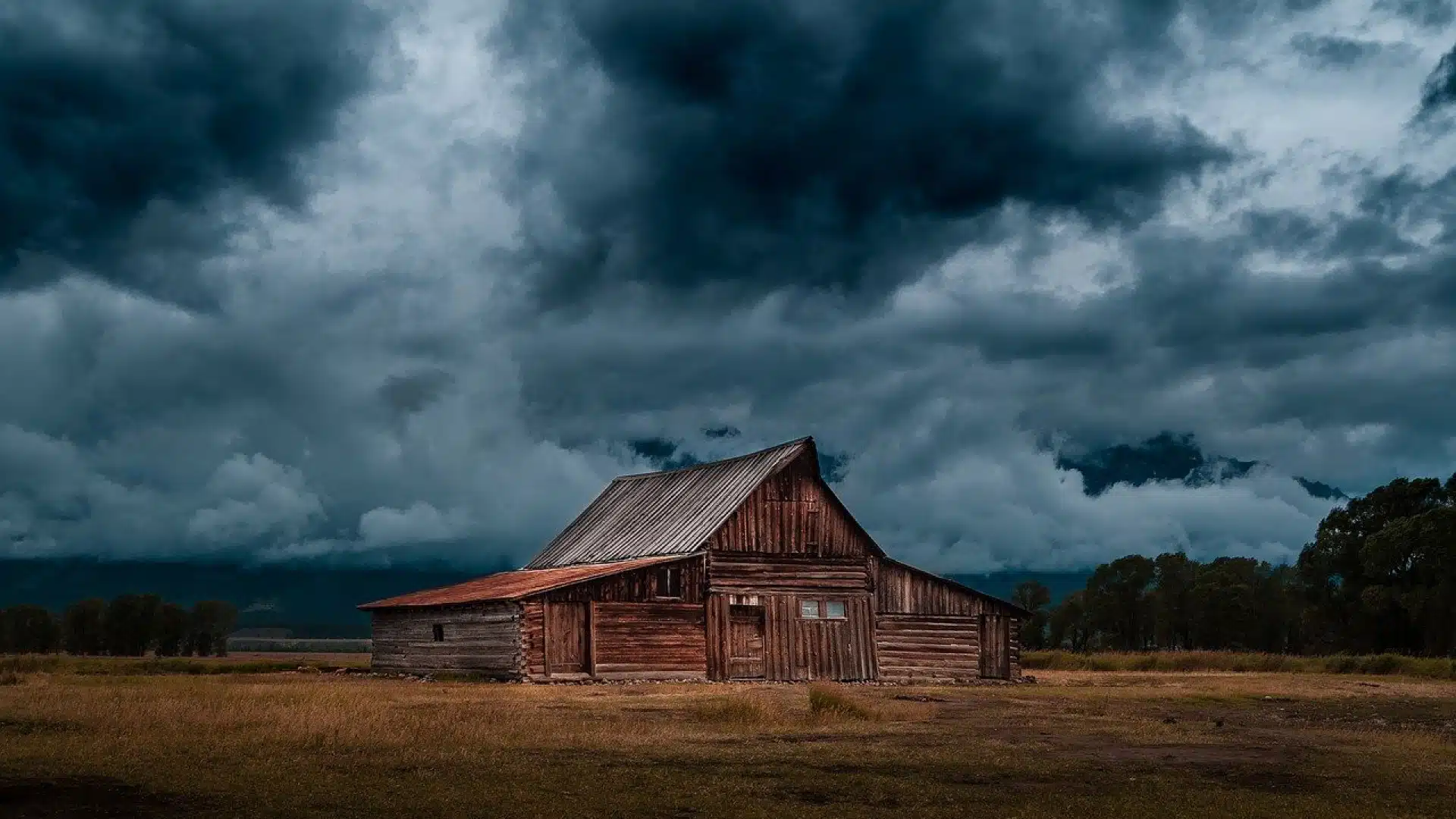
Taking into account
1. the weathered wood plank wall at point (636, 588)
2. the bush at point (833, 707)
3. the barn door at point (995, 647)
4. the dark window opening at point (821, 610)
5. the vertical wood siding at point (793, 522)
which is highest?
the vertical wood siding at point (793, 522)

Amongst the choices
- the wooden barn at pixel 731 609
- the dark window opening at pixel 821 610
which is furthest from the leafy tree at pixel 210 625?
the dark window opening at pixel 821 610

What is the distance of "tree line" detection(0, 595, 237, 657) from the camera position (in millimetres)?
A: 101500

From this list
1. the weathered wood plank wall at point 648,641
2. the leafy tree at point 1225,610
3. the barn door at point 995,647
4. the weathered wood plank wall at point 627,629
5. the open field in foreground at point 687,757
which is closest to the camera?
the open field in foreground at point 687,757

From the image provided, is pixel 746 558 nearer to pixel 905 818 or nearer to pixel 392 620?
pixel 392 620

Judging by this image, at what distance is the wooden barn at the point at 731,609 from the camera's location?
41.9 meters

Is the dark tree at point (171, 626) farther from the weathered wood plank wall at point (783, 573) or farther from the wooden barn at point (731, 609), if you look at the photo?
the weathered wood plank wall at point (783, 573)

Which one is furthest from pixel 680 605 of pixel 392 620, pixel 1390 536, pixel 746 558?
pixel 1390 536

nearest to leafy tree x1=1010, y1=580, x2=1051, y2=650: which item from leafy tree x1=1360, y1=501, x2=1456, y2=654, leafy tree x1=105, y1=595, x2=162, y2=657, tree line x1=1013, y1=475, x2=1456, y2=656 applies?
tree line x1=1013, y1=475, x2=1456, y2=656

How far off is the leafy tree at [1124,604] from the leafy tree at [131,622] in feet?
257

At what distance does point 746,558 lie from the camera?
45500 millimetres

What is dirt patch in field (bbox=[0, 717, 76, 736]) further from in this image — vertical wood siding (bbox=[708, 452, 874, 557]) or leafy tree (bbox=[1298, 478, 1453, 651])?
leafy tree (bbox=[1298, 478, 1453, 651])

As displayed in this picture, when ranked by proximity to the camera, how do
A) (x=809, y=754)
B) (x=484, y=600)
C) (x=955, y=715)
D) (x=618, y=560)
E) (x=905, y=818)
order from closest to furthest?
(x=905, y=818) < (x=809, y=754) < (x=955, y=715) < (x=484, y=600) < (x=618, y=560)

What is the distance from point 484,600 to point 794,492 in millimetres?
11868

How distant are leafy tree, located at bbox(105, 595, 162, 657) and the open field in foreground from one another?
7651 cm
